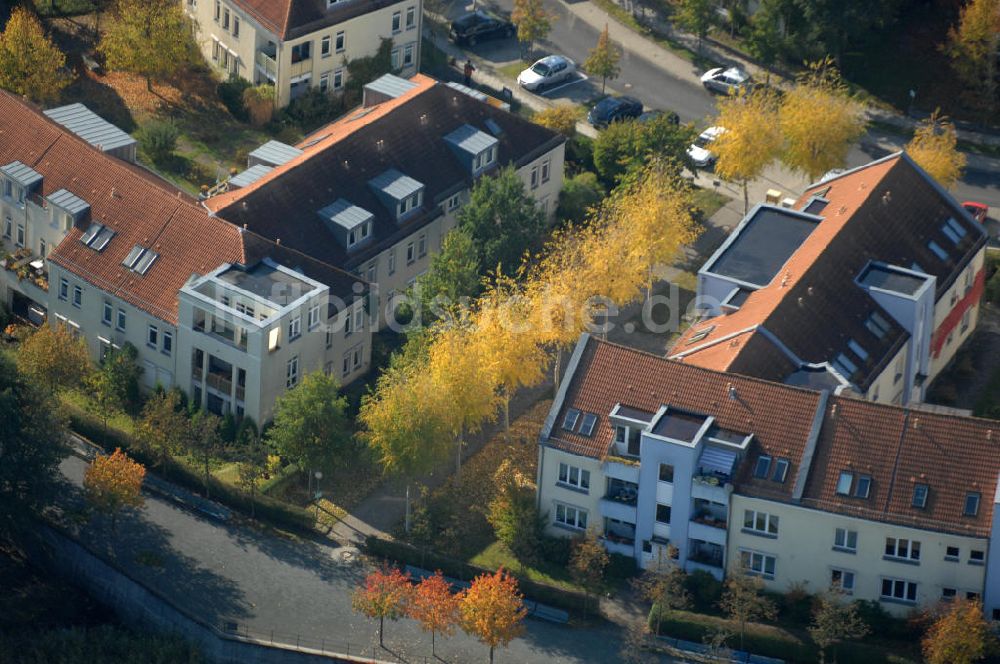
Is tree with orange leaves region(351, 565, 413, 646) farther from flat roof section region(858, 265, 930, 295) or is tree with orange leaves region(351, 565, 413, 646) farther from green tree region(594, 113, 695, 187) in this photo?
green tree region(594, 113, 695, 187)

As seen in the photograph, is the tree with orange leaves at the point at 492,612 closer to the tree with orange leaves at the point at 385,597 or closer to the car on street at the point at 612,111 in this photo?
the tree with orange leaves at the point at 385,597

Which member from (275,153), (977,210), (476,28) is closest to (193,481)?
(275,153)

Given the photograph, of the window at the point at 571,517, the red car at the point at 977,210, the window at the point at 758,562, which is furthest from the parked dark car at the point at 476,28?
the window at the point at 758,562

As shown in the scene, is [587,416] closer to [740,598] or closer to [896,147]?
[740,598]

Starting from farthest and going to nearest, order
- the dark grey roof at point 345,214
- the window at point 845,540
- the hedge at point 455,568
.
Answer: the dark grey roof at point 345,214 → the hedge at point 455,568 → the window at point 845,540

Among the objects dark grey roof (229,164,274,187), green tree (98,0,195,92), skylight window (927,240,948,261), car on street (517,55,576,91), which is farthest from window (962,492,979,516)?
green tree (98,0,195,92)

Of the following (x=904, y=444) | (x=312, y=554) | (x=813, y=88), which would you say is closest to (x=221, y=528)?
(x=312, y=554)
